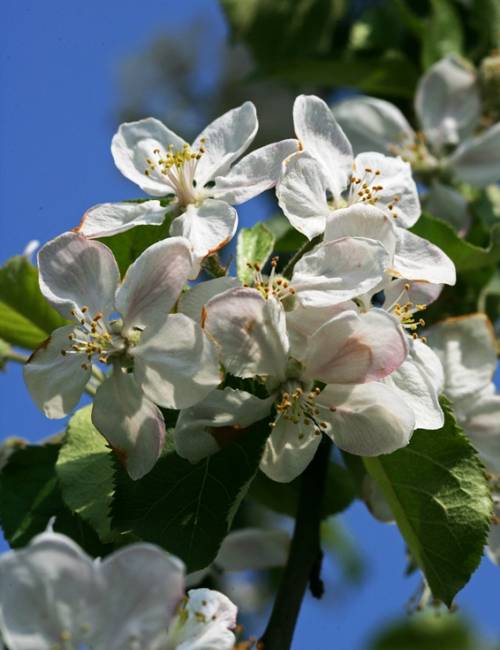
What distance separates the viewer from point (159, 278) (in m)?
1.26

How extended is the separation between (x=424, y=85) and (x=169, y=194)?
1011 millimetres

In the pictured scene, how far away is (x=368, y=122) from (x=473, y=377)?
0.79m

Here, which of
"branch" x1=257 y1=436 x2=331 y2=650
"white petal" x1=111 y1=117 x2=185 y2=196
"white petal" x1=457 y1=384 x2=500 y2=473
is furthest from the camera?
"white petal" x1=457 y1=384 x2=500 y2=473

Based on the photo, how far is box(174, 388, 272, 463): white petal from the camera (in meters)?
1.26

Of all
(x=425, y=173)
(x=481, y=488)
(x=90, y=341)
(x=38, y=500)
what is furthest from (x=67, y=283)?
(x=425, y=173)

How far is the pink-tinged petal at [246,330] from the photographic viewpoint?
1.22 metres

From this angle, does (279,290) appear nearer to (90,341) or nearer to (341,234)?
(341,234)

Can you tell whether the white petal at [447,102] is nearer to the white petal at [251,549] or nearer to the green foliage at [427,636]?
the white petal at [251,549]

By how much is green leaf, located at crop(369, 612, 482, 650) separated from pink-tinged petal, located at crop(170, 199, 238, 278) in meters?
1.89

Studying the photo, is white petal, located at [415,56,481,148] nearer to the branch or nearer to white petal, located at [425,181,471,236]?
white petal, located at [425,181,471,236]

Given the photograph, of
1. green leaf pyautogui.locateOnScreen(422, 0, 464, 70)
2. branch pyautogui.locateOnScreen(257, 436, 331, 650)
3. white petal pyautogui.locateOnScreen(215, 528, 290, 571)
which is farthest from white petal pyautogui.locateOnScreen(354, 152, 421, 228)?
green leaf pyautogui.locateOnScreen(422, 0, 464, 70)

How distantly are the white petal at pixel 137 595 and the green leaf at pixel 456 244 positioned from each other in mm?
942

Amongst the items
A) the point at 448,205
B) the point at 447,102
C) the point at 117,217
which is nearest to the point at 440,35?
the point at 447,102

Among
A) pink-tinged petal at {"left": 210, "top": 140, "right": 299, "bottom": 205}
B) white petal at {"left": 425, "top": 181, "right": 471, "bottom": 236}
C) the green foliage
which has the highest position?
pink-tinged petal at {"left": 210, "top": 140, "right": 299, "bottom": 205}
